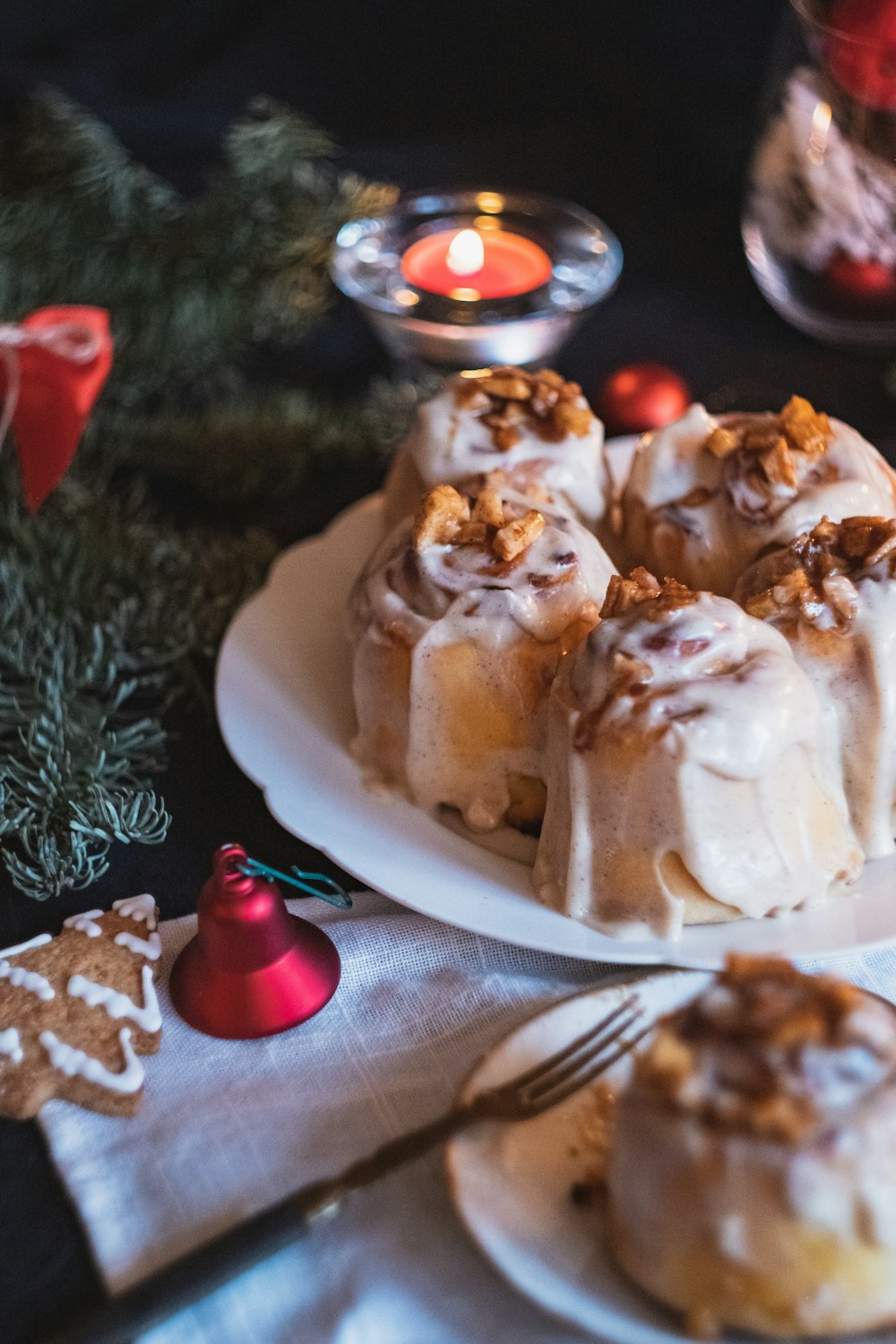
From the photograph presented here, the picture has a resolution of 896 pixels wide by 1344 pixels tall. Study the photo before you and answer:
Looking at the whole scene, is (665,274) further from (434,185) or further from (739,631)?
(739,631)

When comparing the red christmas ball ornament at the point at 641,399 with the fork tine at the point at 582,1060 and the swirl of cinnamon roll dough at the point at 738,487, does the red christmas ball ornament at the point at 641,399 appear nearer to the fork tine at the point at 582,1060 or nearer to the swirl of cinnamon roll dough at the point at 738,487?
the swirl of cinnamon roll dough at the point at 738,487

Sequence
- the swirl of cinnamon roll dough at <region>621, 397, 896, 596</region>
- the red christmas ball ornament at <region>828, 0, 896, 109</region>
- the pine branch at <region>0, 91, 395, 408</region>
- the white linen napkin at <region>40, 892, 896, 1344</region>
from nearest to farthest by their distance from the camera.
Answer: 1. the white linen napkin at <region>40, 892, 896, 1344</region>
2. the swirl of cinnamon roll dough at <region>621, 397, 896, 596</region>
3. the red christmas ball ornament at <region>828, 0, 896, 109</region>
4. the pine branch at <region>0, 91, 395, 408</region>

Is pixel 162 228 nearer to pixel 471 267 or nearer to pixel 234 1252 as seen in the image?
pixel 471 267

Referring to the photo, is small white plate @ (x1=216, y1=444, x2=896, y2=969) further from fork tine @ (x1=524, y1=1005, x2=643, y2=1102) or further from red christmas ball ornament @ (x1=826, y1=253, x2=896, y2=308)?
Answer: red christmas ball ornament @ (x1=826, y1=253, x2=896, y2=308)

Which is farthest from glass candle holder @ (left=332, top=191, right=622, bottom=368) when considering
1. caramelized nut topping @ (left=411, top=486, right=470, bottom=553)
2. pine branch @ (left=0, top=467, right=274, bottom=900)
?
caramelized nut topping @ (left=411, top=486, right=470, bottom=553)

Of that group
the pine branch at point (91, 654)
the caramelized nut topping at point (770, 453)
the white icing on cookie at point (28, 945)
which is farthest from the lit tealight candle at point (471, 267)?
the white icing on cookie at point (28, 945)

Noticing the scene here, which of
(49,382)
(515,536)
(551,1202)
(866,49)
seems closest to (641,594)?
(515,536)

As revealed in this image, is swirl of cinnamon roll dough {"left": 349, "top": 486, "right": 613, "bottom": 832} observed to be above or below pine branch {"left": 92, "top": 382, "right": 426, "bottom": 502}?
above

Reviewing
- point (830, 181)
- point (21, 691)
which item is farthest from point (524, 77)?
point (21, 691)
